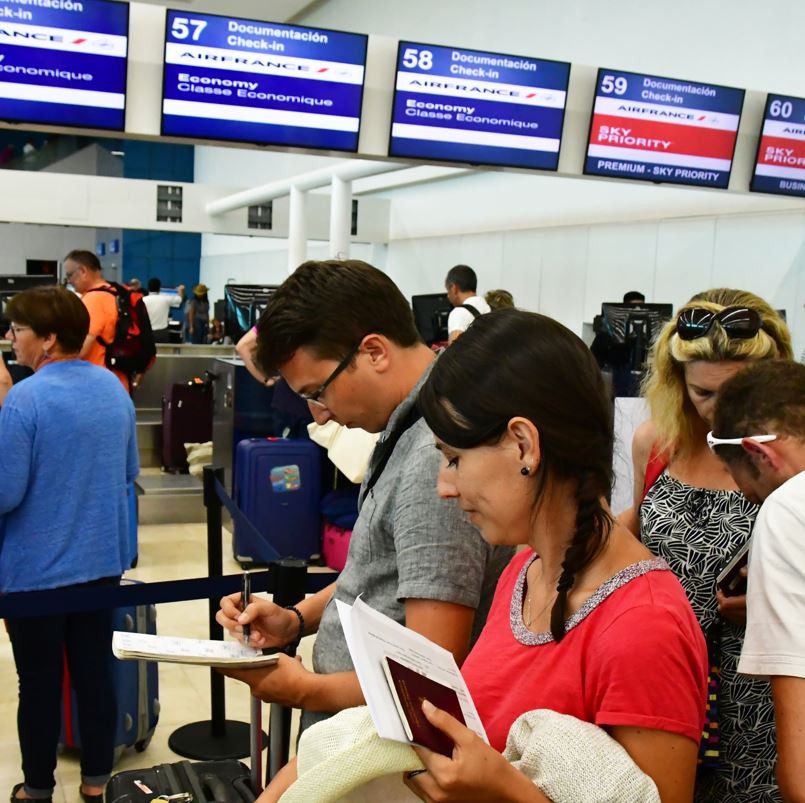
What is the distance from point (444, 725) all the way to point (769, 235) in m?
8.50

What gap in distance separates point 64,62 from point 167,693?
3539 millimetres

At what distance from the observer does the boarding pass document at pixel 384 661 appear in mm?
1073

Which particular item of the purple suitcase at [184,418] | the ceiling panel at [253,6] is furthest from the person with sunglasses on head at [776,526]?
the ceiling panel at [253,6]

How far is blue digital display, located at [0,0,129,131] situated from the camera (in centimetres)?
543

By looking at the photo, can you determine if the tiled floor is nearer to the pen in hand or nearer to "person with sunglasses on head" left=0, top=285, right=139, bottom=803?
"person with sunglasses on head" left=0, top=285, right=139, bottom=803

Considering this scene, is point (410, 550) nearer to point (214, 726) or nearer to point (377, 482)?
point (377, 482)

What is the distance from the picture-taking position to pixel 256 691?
66.1 inches

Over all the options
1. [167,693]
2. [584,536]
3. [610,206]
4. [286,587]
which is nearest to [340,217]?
[610,206]

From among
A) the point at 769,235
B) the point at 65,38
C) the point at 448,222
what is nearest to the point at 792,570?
the point at 65,38

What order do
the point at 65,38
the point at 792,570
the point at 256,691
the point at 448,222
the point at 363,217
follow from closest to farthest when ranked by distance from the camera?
the point at 792,570
the point at 256,691
the point at 65,38
the point at 448,222
the point at 363,217

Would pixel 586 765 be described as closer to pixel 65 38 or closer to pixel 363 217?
pixel 65 38

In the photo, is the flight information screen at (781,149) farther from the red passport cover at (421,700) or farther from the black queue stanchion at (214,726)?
the red passport cover at (421,700)

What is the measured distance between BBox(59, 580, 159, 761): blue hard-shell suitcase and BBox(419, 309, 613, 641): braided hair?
2.85m

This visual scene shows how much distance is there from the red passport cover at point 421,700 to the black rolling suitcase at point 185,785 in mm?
1453
